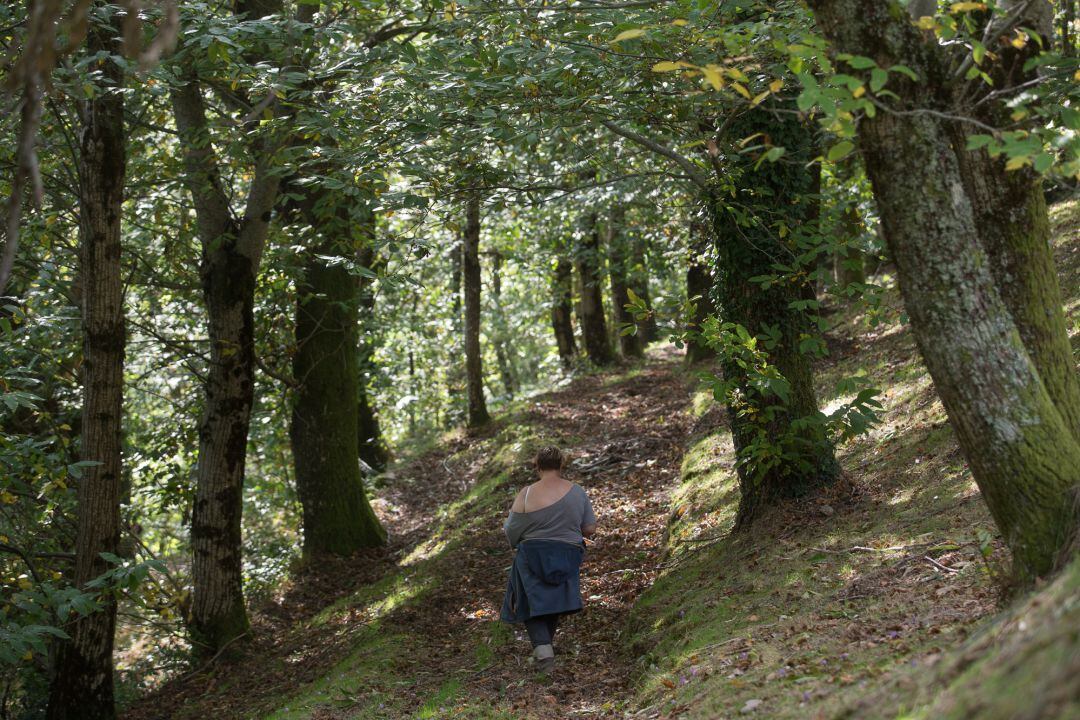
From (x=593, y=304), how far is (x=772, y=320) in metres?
14.6

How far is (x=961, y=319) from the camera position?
4.18m

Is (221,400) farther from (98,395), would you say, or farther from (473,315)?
(473,315)

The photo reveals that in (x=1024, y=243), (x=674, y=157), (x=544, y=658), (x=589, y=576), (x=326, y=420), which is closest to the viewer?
(x=1024, y=243)

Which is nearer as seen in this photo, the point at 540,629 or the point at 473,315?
the point at 540,629

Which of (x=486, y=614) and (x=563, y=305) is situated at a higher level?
(x=563, y=305)

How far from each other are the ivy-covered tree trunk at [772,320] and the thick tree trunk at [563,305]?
15125mm

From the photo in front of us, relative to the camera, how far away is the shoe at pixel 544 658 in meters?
7.60

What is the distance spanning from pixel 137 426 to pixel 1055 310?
13000mm

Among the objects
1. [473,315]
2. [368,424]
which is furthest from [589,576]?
[368,424]

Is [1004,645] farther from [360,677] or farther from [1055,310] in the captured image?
[360,677]

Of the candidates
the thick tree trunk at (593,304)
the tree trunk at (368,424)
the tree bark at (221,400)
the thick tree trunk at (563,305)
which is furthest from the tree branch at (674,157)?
the thick tree trunk at (563,305)

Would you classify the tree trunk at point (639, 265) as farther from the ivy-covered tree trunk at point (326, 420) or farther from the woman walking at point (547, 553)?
the woman walking at point (547, 553)

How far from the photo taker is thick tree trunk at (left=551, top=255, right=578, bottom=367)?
24.6 metres

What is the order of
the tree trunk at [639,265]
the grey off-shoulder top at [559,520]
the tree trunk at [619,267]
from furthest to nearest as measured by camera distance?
the tree trunk at [639,265]
the tree trunk at [619,267]
the grey off-shoulder top at [559,520]
